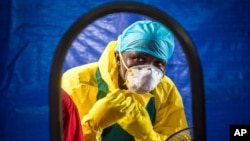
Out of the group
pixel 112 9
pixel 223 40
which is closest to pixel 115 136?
pixel 223 40

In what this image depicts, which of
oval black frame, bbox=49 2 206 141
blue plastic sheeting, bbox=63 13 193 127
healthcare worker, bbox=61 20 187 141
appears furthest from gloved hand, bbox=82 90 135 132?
oval black frame, bbox=49 2 206 141

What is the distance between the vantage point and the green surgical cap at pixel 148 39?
3.24ft

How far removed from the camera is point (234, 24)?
99 cm

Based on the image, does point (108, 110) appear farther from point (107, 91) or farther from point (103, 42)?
point (103, 42)

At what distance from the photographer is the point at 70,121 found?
0.97 m

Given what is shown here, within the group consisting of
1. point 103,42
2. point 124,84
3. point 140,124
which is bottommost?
point 140,124

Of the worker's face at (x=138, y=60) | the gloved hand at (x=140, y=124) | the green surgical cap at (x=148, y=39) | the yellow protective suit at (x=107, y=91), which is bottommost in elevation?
the gloved hand at (x=140, y=124)

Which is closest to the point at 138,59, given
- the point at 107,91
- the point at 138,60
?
the point at 138,60

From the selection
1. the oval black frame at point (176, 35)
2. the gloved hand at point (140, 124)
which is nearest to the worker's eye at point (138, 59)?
the gloved hand at point (140, 124)

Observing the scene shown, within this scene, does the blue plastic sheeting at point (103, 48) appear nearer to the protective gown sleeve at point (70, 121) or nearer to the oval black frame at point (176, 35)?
the protective gown sleeve at point (70, 121)

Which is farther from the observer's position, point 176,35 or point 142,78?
point 142,78

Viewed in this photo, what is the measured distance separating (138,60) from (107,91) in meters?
0.12

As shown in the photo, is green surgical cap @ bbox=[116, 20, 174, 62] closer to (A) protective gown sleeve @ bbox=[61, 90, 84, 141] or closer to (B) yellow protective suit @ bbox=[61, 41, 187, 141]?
(B) yellow protective suit @ bbox=[61, 41, 187, 141]

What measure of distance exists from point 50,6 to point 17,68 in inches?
7.2
